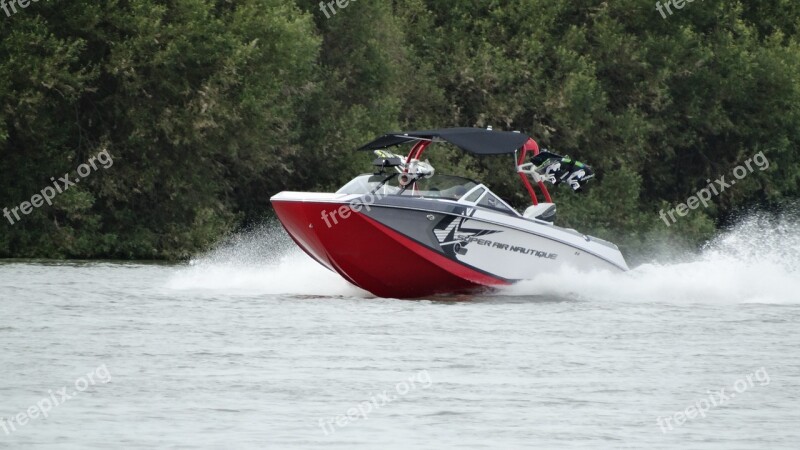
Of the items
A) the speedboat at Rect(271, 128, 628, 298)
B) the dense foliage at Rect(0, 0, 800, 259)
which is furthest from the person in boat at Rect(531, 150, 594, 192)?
the dense foliage at Rect(0, 0, 800, 259)

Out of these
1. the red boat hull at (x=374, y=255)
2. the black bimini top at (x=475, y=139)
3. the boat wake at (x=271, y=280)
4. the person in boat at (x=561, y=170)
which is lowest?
the boat wake at (x=271, y=280)

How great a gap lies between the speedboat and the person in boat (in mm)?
686

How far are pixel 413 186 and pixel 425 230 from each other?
0.73m

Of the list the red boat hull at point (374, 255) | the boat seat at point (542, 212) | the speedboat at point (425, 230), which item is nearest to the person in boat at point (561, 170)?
the boat seat at point (542, 212)

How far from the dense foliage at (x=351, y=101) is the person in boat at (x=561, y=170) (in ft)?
45.5

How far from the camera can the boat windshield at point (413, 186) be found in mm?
22047

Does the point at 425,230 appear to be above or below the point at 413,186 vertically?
below

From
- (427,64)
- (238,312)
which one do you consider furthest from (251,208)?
(238,312)

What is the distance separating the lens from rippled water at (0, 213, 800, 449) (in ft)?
42.3

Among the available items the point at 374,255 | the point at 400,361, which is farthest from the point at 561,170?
the point at 400,361

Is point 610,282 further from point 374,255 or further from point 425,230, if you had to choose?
point 374,255

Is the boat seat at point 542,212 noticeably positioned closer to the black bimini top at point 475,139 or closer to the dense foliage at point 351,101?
the black bimini top at point 475,139

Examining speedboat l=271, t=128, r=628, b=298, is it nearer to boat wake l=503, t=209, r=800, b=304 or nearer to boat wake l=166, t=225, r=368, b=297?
boat wake l=503, t=209, r=800, b=304

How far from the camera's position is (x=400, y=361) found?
16.6m
